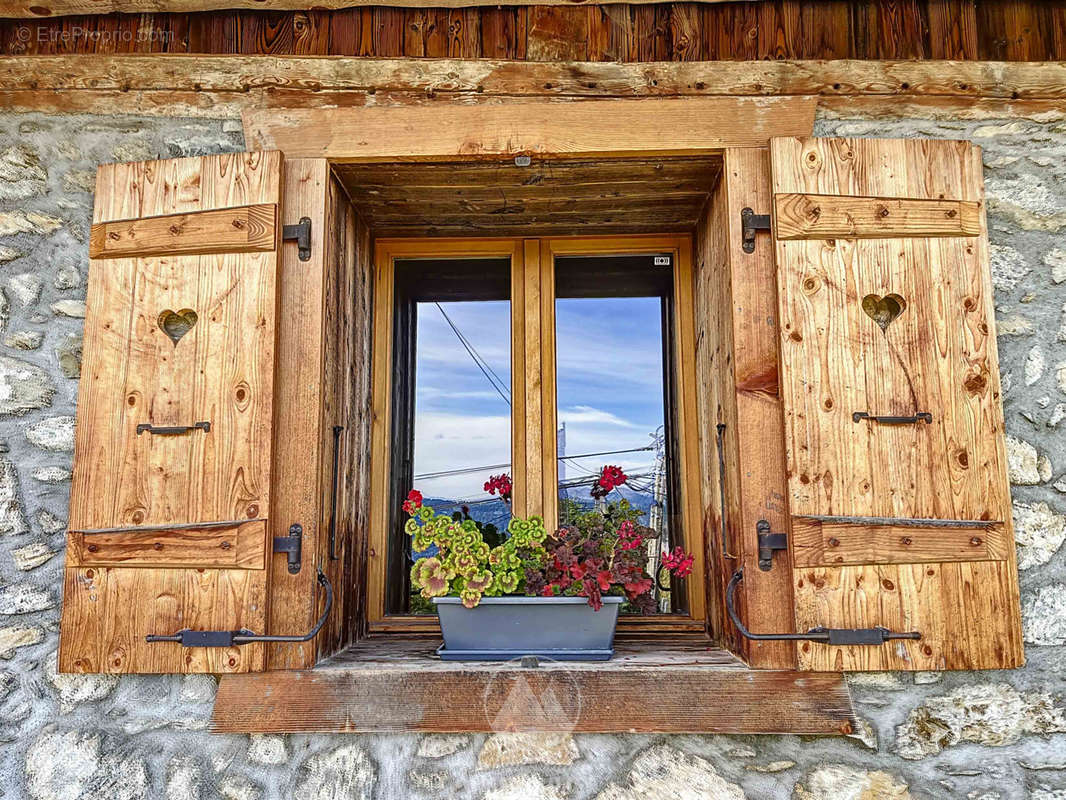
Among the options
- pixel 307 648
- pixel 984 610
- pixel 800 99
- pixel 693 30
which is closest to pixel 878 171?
pixel 800 99

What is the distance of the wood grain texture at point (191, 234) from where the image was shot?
2.33 meters

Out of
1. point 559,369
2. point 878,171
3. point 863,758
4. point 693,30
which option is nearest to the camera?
point 863,758

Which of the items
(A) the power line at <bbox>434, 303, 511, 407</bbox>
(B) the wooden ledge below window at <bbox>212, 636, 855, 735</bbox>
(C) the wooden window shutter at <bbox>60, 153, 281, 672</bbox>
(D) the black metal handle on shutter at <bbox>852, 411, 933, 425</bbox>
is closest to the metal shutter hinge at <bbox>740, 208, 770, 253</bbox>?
(D) the black metal handle on shutter at <bbox>852, 411, 933, 425</bbox>

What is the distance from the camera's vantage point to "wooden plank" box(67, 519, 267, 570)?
2.20 meters

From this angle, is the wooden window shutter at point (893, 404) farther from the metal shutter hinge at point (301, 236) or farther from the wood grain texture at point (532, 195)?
the metal shutter hinge at point (301, 236)

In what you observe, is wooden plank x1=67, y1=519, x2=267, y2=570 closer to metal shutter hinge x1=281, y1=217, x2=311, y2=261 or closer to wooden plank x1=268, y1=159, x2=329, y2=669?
wooden plank x1=268, y1=159, x2=329, y2=669

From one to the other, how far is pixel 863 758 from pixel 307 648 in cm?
136

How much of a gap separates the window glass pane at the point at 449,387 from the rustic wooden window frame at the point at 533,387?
49 mm

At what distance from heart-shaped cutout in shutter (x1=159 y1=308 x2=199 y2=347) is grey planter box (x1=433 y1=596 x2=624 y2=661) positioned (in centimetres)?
100

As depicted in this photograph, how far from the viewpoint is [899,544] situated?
2154mm

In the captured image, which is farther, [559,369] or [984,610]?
[559,369]

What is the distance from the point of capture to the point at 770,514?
7.33 ft

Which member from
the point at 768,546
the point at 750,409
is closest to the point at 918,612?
the point at 768,546

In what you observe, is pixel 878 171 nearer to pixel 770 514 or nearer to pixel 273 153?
pixel 770 514
